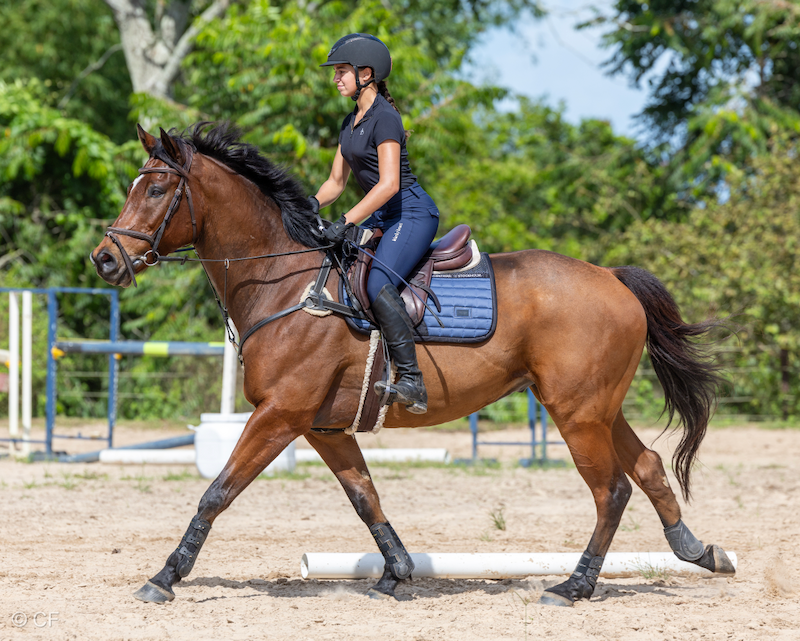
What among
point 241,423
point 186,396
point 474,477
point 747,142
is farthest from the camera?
point 747,142

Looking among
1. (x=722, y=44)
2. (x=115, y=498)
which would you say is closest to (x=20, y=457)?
(x=115, y=498)

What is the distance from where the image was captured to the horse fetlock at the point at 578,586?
14.4 feet

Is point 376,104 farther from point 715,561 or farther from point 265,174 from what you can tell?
point 715,561

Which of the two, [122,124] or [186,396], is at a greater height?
[122,124]

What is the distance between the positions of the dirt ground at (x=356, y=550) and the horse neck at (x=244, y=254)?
5.12 ft

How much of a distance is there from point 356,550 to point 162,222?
263 centimetres

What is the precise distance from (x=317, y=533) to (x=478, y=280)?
2669 millimetres

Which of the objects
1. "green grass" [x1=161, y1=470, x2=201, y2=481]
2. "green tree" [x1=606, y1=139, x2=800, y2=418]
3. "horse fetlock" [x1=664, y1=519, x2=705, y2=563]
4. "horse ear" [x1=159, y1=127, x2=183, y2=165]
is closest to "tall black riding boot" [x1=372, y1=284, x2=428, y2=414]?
"horse ear" [x1=159, y1=127, x2=183, y2=165]

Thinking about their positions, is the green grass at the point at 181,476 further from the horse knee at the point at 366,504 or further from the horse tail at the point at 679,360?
the horse tail at the point at 679,360

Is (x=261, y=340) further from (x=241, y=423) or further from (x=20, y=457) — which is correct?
(x=20, y=457)

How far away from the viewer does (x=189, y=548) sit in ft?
13.8

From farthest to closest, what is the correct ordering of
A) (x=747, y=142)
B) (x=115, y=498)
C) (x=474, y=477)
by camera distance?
(x=747, y=142) < (x=474, y=477) < (x=115, y=498)

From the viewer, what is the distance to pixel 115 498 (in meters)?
7.48

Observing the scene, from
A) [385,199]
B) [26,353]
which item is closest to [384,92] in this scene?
[385,199]
